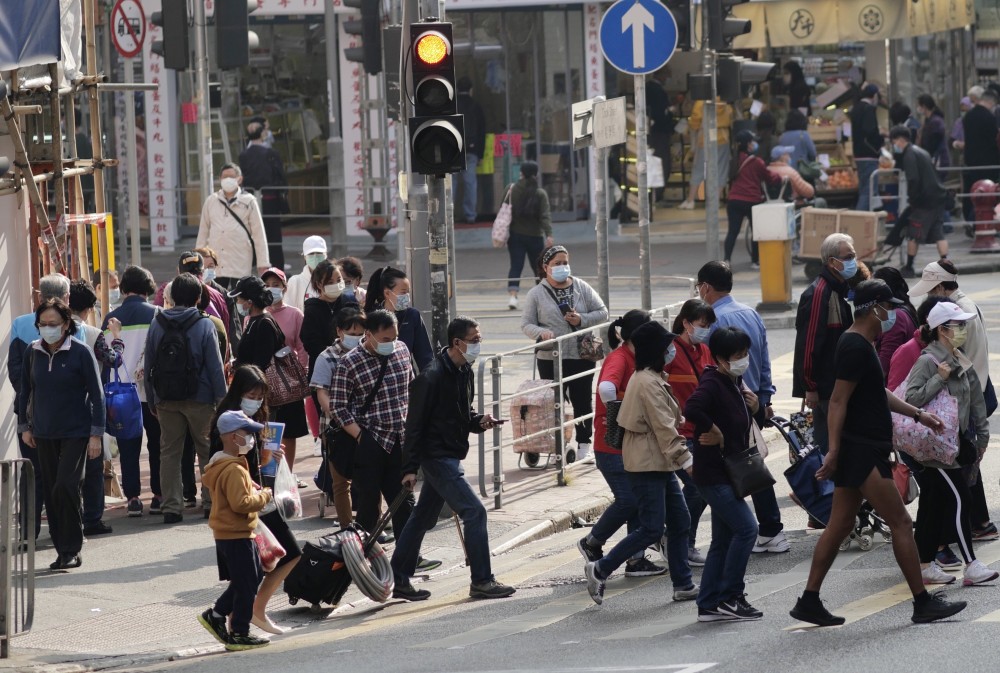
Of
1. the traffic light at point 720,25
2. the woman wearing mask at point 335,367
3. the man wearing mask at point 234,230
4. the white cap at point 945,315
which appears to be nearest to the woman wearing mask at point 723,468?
the white cap at point 945,315

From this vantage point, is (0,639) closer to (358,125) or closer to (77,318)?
(77,318)

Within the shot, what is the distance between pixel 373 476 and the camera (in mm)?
10461

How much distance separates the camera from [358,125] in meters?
27.5

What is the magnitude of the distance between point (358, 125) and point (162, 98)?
3.19 metres

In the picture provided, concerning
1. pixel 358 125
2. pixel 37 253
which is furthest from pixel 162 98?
pixel 37 253

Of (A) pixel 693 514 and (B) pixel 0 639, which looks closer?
(B) pixel 0 639

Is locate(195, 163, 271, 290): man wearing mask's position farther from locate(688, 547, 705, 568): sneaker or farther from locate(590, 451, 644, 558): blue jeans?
locate(590, 451, 644, 558): blue jeans

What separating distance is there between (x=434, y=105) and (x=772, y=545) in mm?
3664

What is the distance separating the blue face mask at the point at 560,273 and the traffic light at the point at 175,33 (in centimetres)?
649

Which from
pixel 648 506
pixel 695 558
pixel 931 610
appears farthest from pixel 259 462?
pixel 931 610

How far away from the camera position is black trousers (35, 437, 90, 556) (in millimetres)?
10602

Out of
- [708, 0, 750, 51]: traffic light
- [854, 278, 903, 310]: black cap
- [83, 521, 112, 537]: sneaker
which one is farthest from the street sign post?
[854, 278, 903, 310]: black cap

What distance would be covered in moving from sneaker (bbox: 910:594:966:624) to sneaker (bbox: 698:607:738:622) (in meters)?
0.89

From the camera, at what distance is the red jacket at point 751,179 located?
23.0 meters
